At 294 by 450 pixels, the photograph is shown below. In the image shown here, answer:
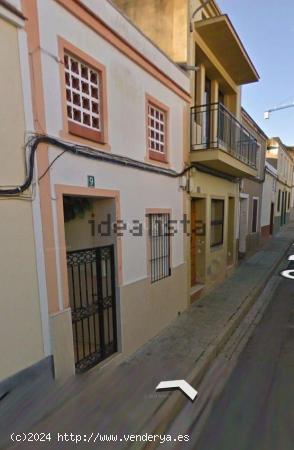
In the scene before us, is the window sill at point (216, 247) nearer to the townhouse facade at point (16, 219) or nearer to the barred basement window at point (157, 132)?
the barred basement window at point (157, 132)

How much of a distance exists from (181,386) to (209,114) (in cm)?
705

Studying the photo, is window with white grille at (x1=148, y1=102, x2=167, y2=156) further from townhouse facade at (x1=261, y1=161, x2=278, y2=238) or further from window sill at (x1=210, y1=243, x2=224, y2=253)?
townhouse facade at (x1=261, y1=161, x2=278, y2=238)

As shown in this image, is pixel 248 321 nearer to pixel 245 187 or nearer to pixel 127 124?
pixel 127 124

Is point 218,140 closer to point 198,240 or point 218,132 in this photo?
point 218,132

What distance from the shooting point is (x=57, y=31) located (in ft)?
10.5

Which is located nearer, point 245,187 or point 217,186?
point 217,186

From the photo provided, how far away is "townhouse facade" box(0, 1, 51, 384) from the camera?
263cm

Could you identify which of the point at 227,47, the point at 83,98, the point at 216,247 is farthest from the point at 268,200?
the point at 83,98

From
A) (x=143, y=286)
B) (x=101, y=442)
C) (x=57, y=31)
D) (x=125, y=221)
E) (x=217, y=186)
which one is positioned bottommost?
(x=101, y=442)

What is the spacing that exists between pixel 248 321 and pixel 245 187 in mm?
7439

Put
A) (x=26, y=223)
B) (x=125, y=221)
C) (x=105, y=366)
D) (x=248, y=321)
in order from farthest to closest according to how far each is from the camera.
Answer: (x=248, y=321), (x=125, y=221), (x=105, y=366), (x=26, y=223)

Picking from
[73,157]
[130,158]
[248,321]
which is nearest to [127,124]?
[130,158]

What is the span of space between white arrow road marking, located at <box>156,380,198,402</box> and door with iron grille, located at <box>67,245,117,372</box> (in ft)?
3.78

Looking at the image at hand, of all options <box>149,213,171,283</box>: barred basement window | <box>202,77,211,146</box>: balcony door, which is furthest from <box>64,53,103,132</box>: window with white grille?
<box>202,77,211,146</box>: balcony door
